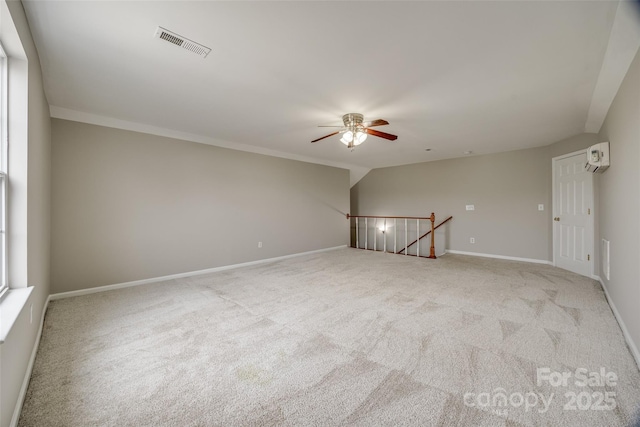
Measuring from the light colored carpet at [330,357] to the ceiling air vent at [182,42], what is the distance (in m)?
2.36

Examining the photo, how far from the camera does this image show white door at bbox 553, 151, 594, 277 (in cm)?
405

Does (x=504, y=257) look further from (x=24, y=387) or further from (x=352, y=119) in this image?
(x=24, y=387)

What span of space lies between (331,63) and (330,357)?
7.72 feet

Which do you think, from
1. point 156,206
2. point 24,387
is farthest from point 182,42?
point 156,206

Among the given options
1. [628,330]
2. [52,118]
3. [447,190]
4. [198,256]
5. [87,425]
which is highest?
[52,118]

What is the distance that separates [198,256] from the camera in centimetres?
438

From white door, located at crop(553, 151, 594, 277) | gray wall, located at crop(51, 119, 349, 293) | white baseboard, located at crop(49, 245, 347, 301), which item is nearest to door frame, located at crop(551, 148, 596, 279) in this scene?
white door, located at crop(553, 151, 594, 277)

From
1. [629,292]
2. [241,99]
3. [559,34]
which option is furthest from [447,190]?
[241,99]

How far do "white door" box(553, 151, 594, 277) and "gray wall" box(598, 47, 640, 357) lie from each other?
1.33m

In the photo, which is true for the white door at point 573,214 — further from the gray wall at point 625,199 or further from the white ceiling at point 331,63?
the gray wall at point 625,199

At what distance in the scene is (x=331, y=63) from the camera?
2.18 m

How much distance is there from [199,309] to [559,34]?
13.0 ft

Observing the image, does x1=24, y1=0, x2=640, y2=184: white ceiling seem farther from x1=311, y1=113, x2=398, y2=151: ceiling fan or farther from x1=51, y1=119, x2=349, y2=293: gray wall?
x1=51, y1=119, x2=349, y2=293: gray wall

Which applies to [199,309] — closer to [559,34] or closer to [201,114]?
[201,114]
